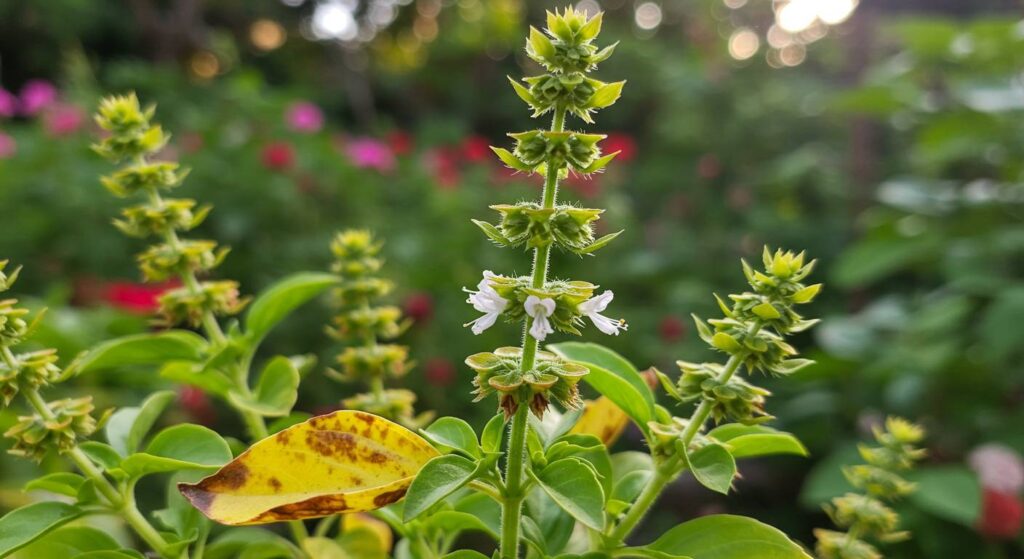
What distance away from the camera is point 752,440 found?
2.19 feet

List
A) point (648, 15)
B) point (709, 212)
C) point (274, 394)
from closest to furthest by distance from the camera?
point (274, 394) < point (709, 212) < point (648, 15)

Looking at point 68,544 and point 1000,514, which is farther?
point 1000,514

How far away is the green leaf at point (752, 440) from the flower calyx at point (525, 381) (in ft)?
0.52

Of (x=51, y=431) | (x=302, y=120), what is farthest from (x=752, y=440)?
(x=302, y=120)

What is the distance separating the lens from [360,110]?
5.76 meters

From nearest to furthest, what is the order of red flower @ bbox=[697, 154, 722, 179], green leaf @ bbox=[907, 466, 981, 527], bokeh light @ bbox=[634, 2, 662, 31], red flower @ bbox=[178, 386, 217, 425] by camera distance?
green leaf @ bbox=[907, 466, 981, 527]
red flower @ bbox=[178, 386, 217, 425]
red flower @ bbox=[697, 154, 722, 179]
bokeh light @ bbox=[634, 2, 662, 31]

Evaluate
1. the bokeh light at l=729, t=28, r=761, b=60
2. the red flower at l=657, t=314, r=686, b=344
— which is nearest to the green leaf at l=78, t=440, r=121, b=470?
the red flower at l=657, t=314, r=686, b=344

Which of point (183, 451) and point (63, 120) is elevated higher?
point (63, 120)

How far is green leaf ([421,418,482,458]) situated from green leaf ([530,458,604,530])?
5 centimetres

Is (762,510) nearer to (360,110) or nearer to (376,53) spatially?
(360,110)

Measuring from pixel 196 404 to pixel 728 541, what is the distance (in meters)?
1.98

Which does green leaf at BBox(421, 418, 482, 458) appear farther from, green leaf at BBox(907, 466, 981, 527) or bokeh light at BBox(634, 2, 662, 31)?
bokeh light at BBox(634, 2, 662, 31)

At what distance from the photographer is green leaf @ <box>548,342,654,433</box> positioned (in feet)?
2.04

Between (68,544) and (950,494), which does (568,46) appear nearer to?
(68,544)
